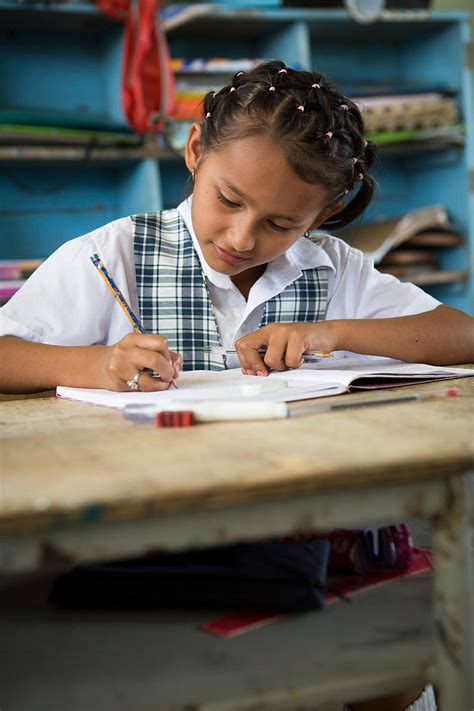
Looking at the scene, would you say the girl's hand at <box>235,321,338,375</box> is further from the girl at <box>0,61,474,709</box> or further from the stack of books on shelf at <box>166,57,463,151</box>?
the stack of books on shelf at <box>166,57,463,151</box>

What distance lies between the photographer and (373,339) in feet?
4.58

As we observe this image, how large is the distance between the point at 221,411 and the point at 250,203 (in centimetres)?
59

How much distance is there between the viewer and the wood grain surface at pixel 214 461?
567mm

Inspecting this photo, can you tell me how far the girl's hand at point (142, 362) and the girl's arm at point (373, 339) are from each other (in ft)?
0.56

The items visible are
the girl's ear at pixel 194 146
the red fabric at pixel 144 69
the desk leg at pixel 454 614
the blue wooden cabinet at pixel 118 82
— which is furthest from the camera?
the blue wooden cabinet at pixel 118 82

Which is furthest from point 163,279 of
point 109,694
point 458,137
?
point 458,137

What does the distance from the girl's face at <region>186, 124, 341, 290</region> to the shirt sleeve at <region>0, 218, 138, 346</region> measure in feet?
0.55

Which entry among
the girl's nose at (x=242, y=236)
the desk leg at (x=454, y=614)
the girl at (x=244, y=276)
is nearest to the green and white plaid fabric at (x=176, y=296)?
the girl at (x=244, y=276)

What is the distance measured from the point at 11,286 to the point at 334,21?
1565 mm

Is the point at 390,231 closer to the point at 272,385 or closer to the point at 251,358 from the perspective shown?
the point at 251,358

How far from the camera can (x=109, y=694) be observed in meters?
0.74

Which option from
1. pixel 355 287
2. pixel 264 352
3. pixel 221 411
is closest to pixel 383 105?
pixel 355 287

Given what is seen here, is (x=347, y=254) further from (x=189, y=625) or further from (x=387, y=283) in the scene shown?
(x=189, y=625)

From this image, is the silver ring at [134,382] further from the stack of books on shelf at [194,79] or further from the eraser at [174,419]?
the stack of books on shelf at [194,79]
